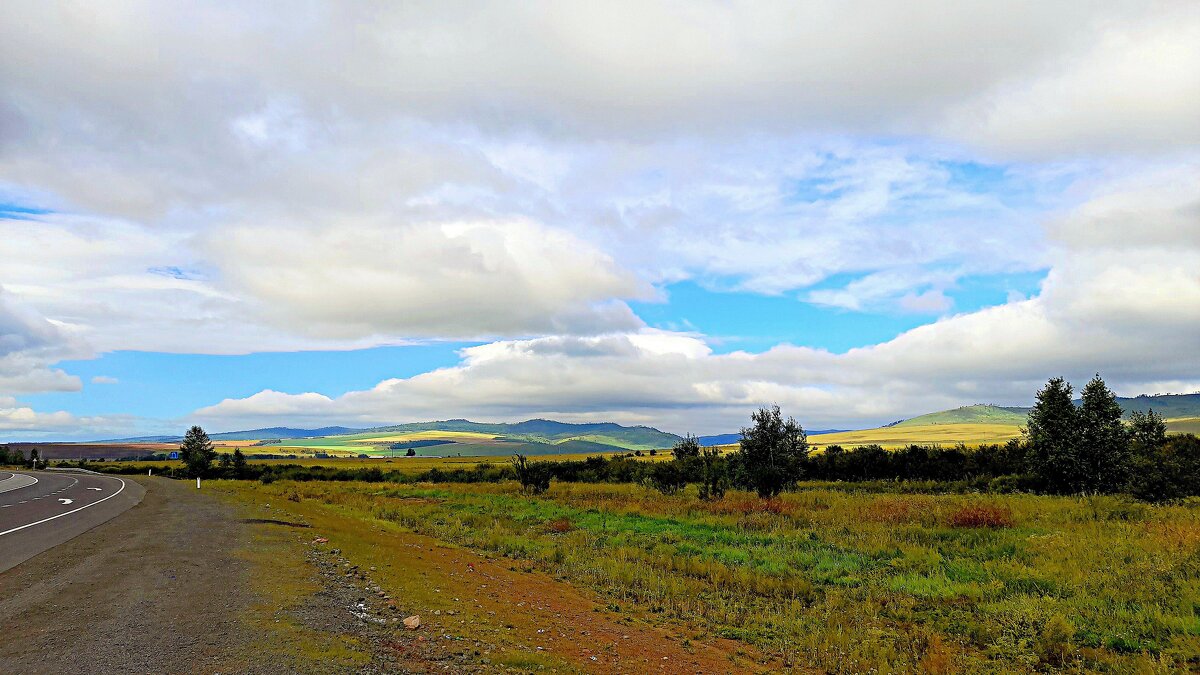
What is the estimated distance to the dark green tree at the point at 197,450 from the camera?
305 ft

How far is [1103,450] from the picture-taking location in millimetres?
36844

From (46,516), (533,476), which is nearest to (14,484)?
(46,516)

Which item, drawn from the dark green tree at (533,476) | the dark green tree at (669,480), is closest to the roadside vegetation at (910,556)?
the dark green tree at (669,480)

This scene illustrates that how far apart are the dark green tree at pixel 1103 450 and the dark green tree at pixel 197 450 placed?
339ft

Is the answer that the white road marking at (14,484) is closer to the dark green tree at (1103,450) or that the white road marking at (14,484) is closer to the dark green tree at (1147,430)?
the dark green tree at (1103,450)

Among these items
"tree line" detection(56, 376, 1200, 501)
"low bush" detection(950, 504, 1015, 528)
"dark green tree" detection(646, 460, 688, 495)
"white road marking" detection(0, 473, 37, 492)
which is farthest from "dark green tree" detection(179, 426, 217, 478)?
"low bush" detection(950, 504, 1015, 528)

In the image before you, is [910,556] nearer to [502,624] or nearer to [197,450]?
[502,624]

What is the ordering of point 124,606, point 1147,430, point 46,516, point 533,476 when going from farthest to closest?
point 1147,430 < point 533,476 < point 46,516 < point 124,606

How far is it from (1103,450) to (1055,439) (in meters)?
2.50

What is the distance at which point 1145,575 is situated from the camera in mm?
16078

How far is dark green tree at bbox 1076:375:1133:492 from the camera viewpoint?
3653cm

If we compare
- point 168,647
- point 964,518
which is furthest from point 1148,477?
point 168,647

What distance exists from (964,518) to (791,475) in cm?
2614

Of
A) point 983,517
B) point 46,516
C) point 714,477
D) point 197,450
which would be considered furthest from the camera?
point 197,450
